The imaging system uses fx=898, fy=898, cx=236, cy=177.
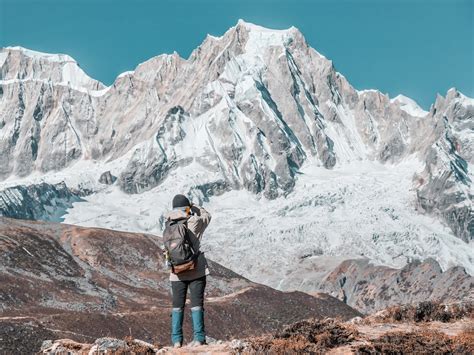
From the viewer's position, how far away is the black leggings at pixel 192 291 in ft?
63.8

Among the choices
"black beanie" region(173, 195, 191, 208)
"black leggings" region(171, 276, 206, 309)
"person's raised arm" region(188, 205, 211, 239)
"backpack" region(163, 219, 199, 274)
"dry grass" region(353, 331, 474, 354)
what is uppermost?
"black beanie" region(173, 195, 191, 208)

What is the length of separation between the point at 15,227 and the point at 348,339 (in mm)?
135296

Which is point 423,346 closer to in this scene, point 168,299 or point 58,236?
point 168,299

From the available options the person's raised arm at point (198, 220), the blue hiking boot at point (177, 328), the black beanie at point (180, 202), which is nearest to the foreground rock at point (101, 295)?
the blue hiking boot at point (177, 328)

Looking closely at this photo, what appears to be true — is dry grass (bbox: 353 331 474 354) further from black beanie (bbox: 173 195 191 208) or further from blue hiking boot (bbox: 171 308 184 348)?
black beanie (bbox: 173 195 191 208)

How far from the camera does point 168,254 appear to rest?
1897 centimetres

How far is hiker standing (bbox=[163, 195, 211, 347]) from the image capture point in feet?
61.9

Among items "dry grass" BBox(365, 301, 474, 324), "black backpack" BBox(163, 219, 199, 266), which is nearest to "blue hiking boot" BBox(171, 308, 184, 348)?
"black backpack" BBox(163, 219, 199, 266)

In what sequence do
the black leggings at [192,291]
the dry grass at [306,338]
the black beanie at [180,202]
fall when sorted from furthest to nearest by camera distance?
1. the black beanie at [180,202]
2. the black leggings at [192,291]
3. the dry grass at [306,338]

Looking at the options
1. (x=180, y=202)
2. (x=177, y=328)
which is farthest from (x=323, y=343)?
(x=180, y=202)

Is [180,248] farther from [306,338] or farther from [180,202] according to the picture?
[306,338]

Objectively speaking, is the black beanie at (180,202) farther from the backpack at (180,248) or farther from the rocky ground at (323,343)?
the rocky ground at (323,343)

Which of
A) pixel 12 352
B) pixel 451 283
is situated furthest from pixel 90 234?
pixel 12 352

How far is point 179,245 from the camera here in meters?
18.8
